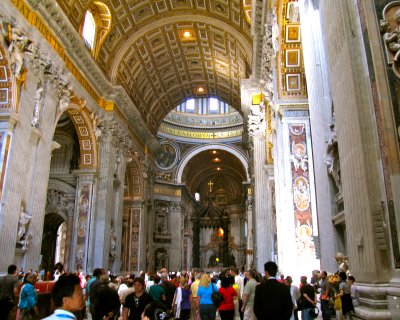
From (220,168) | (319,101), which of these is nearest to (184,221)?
(220,168)

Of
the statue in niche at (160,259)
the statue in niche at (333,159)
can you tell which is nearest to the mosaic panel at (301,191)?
the statue in niche at (333,159)

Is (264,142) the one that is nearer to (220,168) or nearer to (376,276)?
(376,276)

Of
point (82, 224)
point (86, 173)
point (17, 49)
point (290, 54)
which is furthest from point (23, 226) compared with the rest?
point (290, 54)

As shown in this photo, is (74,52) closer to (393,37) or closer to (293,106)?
(293,106)

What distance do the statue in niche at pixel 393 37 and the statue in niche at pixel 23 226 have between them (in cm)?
972

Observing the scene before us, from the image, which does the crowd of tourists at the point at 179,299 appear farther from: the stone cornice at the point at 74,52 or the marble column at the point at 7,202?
the stone cornice at the point at 74,52

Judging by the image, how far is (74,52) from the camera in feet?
45.6

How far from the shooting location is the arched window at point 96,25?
15.8m

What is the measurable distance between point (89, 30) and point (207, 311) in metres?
13.5

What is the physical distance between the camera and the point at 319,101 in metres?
5.44

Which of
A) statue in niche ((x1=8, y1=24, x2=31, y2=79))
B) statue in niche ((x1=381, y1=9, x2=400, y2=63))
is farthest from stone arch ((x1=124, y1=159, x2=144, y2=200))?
statue in niche ((x1=381, y1=9, x2=400, y2=63))

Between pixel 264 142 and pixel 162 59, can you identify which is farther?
pixel 162 59

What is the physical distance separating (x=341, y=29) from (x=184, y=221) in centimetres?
3416

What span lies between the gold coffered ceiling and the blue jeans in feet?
37.8
